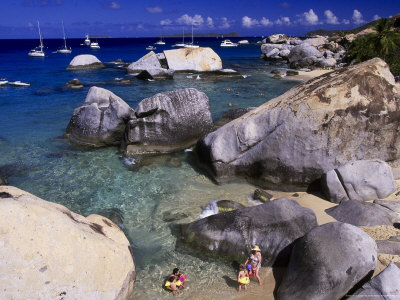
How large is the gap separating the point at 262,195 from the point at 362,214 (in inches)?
123

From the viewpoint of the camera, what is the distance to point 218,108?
926 inches

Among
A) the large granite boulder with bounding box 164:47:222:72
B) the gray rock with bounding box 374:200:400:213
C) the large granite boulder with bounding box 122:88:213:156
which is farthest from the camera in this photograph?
the large granite boulder with bounding box 164:47:222:72

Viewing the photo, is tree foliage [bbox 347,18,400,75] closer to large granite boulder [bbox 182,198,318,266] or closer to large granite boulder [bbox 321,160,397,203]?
large granite boulder [bbox 321,160,397,203]

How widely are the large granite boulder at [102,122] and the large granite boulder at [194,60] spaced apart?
984 inches

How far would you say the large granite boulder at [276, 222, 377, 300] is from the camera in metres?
6.23

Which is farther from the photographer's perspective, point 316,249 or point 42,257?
point 316,249

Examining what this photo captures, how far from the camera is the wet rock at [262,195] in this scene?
1069 cm

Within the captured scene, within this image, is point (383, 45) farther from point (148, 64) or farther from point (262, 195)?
point (262, 195)

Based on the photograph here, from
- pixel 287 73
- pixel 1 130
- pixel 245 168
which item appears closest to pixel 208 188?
pixel 245 168

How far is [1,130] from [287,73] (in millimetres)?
32296

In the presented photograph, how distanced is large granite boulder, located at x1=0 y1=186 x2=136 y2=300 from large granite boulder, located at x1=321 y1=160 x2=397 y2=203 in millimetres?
7063

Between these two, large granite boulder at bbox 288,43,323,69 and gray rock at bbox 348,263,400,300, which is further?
large granite boulder at bbox 288,43,323,69

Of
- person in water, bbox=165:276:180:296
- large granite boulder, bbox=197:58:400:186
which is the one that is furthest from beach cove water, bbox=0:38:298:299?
large granite boulder, bbox=197:58:400:186

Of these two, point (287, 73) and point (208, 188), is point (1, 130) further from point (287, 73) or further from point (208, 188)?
point (287, 73)
